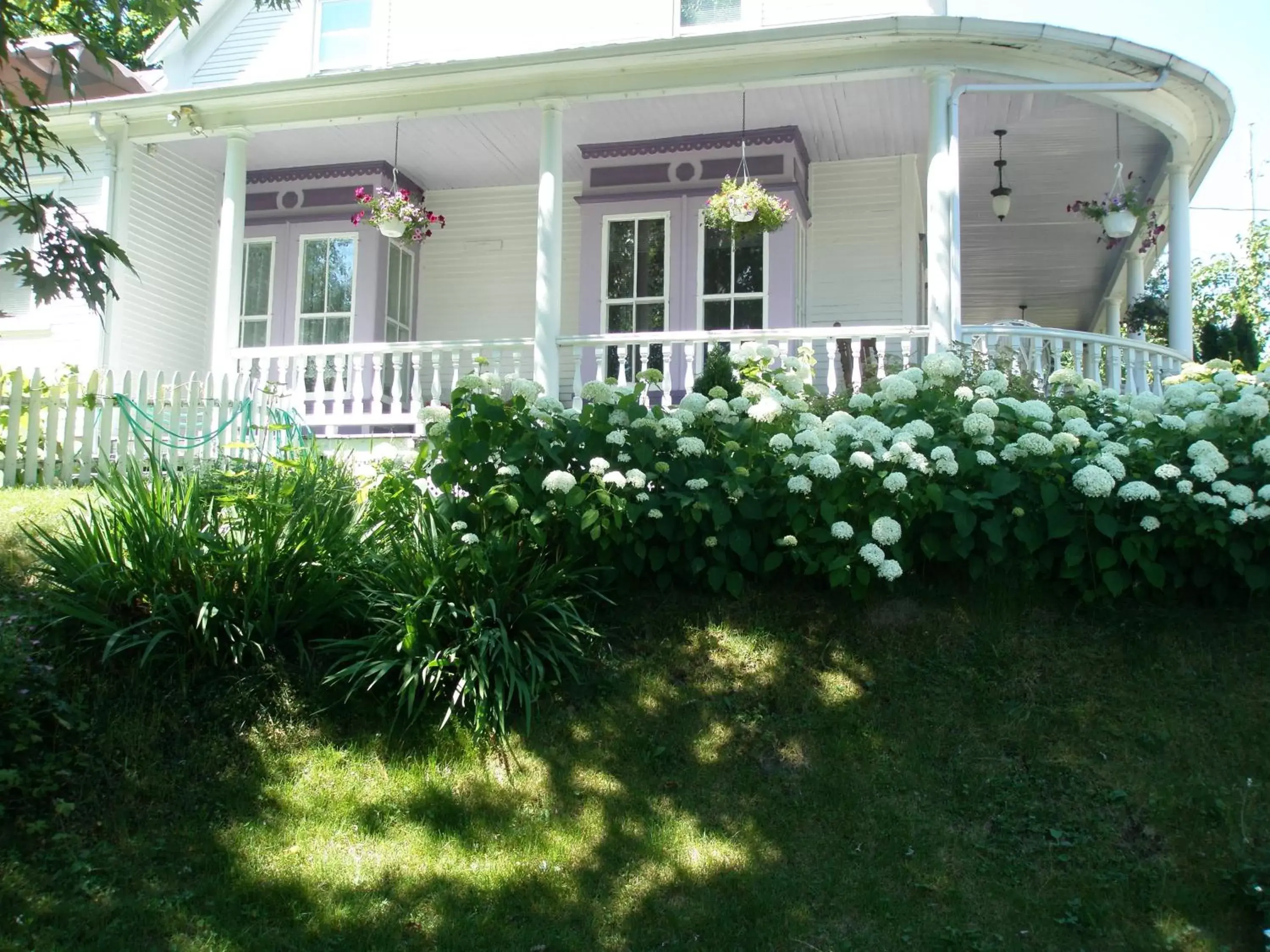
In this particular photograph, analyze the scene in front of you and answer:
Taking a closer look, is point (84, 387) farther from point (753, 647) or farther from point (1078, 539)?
point (1078, 539)

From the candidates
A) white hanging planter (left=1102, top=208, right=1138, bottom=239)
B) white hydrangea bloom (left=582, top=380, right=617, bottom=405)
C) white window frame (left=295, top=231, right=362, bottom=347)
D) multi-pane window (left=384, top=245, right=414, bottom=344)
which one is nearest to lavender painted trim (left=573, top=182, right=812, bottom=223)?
multi-pane window (left=384, top=245, right=414, bottom=344)

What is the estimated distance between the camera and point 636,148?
10859 mm

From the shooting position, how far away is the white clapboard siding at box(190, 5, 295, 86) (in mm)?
11602

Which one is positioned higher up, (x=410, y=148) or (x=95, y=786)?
(x=410, y=148)

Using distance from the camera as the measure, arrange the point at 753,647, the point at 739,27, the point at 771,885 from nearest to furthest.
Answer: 1. the point at 771,885
2. the point at 753,647
3. the point at 739,27

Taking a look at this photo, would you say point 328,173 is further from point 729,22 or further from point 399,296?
point 729,22

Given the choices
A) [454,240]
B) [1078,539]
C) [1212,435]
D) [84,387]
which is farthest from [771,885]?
[454,240]

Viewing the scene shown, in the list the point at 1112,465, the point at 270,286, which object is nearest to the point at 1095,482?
the point at 1112,465

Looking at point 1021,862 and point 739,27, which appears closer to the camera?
point 1021,862

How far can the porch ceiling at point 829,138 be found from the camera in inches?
369

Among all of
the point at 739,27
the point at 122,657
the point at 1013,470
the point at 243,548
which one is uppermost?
the point at 739,27

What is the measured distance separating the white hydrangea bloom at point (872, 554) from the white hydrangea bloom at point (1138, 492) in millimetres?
1188

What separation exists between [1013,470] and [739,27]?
672 cm

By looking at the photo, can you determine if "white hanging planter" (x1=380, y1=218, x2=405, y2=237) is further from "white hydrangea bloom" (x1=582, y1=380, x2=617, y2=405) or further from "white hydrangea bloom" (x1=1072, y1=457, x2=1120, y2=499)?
"white hydrangea bloom" (x1=1072, y1=457, x2=1120, y2=499)
